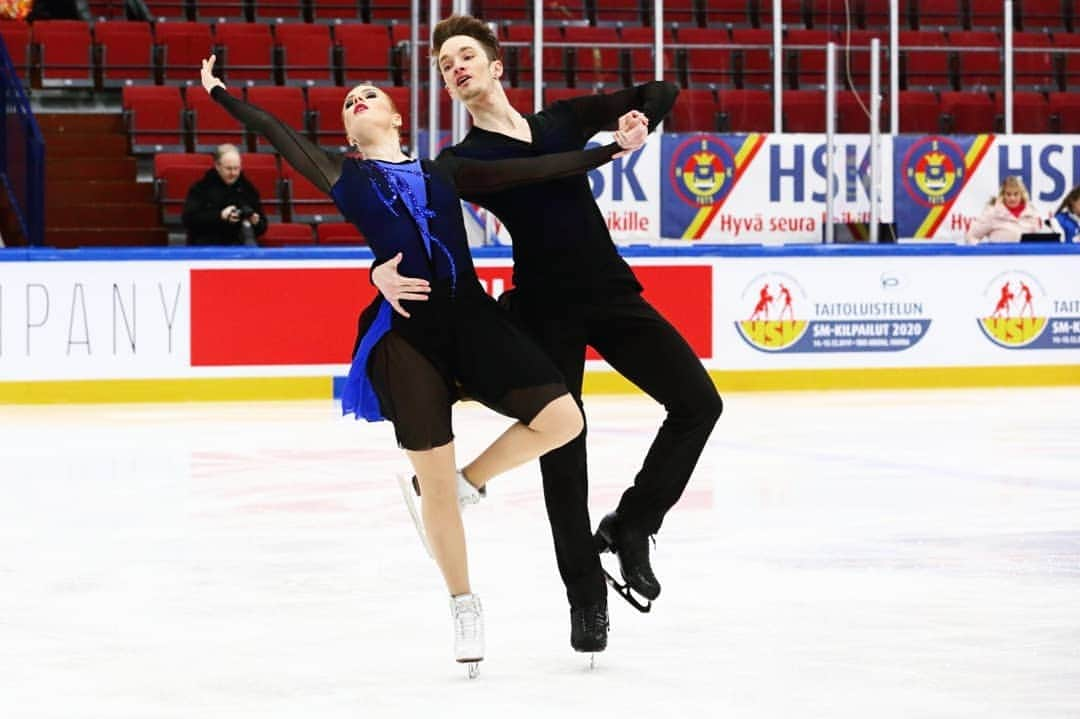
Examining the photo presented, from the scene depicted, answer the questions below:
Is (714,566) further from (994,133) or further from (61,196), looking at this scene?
(61,196)

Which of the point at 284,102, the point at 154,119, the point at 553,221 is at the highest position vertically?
the point at 284,102

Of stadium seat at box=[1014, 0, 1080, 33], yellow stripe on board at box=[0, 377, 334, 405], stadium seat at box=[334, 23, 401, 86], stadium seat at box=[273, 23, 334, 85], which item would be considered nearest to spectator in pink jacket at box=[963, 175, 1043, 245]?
stadium seat at box=[1014, 0, 1080, 33]

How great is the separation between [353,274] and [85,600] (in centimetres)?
726

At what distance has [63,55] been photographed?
15.6 meters

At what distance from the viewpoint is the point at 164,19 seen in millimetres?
16109

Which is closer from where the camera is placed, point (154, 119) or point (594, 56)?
point (594, 56)

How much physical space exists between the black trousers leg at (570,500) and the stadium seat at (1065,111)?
10.1 m

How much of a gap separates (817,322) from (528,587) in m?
7.82

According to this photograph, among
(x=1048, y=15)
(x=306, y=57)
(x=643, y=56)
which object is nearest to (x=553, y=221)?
(x=643, y=56)

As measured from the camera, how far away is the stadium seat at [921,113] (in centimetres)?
1367

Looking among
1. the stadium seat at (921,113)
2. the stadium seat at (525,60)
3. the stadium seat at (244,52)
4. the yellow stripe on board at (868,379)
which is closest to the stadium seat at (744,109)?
the stadium seat at (921,113)

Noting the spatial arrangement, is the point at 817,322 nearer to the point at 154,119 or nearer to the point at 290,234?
the point at 290,234

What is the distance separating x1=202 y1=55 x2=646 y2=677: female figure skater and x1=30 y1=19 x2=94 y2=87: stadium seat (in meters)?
11.9

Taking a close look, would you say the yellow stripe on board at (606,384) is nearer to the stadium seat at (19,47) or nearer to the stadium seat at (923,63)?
the stadium seat at (923,63)
